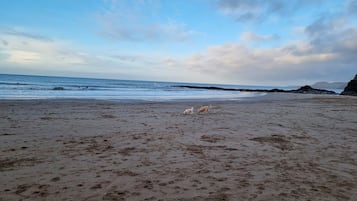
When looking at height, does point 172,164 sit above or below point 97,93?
above

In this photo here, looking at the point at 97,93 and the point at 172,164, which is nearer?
the point at 172,164

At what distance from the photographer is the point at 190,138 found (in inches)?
271

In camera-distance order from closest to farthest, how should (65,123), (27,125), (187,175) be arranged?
(187,175) → (27,125) → (65,123)

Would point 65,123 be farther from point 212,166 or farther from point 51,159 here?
point 212,166

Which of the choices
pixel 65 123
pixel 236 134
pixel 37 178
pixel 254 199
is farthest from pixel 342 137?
pixel 65 123

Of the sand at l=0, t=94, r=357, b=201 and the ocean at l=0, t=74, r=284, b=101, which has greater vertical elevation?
the sand at l=0, t=94, r=357, b=201

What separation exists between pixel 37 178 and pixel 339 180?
14.9 feet

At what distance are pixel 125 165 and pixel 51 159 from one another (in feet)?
4.60

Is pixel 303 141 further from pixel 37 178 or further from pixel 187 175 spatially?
pixel 37 178

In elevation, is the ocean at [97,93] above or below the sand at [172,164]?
below

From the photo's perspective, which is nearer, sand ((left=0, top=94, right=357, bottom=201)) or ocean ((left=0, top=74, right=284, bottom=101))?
sand ((left=0, top=94, right=357, bottom=201))

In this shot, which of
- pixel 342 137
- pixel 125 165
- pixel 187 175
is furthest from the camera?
pixel 342 137

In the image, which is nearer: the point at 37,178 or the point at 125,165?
the point at 37,178

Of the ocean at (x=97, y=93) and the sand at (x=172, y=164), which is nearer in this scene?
the sand at (x=172, y=164)
